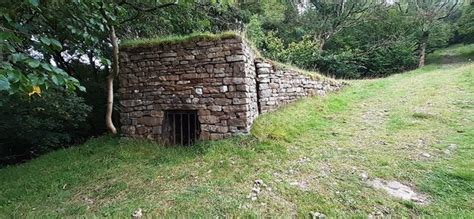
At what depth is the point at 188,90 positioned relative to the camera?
18.2ft

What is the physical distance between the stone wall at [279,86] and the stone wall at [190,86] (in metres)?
0.68

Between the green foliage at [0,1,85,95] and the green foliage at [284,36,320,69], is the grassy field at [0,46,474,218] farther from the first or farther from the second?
the green foliage at [284,36,320,69]

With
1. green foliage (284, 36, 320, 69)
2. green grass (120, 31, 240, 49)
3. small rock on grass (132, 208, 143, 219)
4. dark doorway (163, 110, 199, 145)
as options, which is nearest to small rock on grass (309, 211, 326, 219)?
small rock on grass (132, 208, 143, 219)

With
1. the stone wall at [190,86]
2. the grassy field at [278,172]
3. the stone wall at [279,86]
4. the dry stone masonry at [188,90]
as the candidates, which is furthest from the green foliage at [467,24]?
the stone wall at [190,86]

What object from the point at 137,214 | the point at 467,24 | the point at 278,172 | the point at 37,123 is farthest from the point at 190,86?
the point at 467,24

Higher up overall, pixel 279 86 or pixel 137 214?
pixel 279 86

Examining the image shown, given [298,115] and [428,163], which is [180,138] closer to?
[298,115]

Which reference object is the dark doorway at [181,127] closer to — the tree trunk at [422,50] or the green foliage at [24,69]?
the green foliage at [24,69]

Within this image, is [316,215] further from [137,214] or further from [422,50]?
[422,50]

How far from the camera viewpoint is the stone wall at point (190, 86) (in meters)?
5.38

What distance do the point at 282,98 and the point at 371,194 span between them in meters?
3.85

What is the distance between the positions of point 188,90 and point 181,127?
0.82 metres

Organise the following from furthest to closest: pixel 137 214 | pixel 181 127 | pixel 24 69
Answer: pixel 181 127, pixel 137 214, pixel 24 69

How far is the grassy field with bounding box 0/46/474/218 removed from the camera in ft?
11.7
